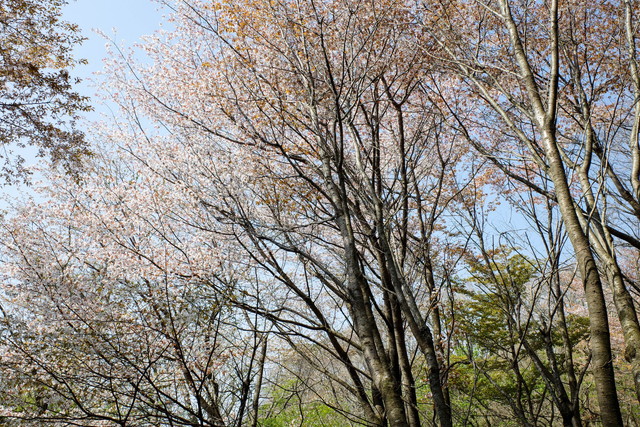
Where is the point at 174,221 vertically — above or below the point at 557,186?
Answer: above

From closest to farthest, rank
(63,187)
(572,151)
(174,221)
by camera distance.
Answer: (174,221), (572,151), (63,187)

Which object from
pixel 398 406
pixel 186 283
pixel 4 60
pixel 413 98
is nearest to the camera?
pixel 398 406

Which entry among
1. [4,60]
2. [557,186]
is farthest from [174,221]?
[557,186]

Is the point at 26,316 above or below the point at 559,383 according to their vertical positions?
above

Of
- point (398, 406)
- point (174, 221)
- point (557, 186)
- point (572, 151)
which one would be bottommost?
point (398, 406)

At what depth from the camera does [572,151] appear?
6.16 m

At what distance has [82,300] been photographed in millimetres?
4754

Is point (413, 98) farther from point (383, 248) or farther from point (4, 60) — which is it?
point (4, 60)

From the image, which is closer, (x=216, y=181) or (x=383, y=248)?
(x=383, y=248)

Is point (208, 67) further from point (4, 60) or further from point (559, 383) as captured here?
point (559, 383)

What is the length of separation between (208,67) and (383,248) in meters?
3.99

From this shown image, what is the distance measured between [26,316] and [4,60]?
3.67m

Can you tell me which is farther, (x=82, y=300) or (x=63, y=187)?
(x=63, y=187)

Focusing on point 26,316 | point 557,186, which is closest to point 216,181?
point 557,186
